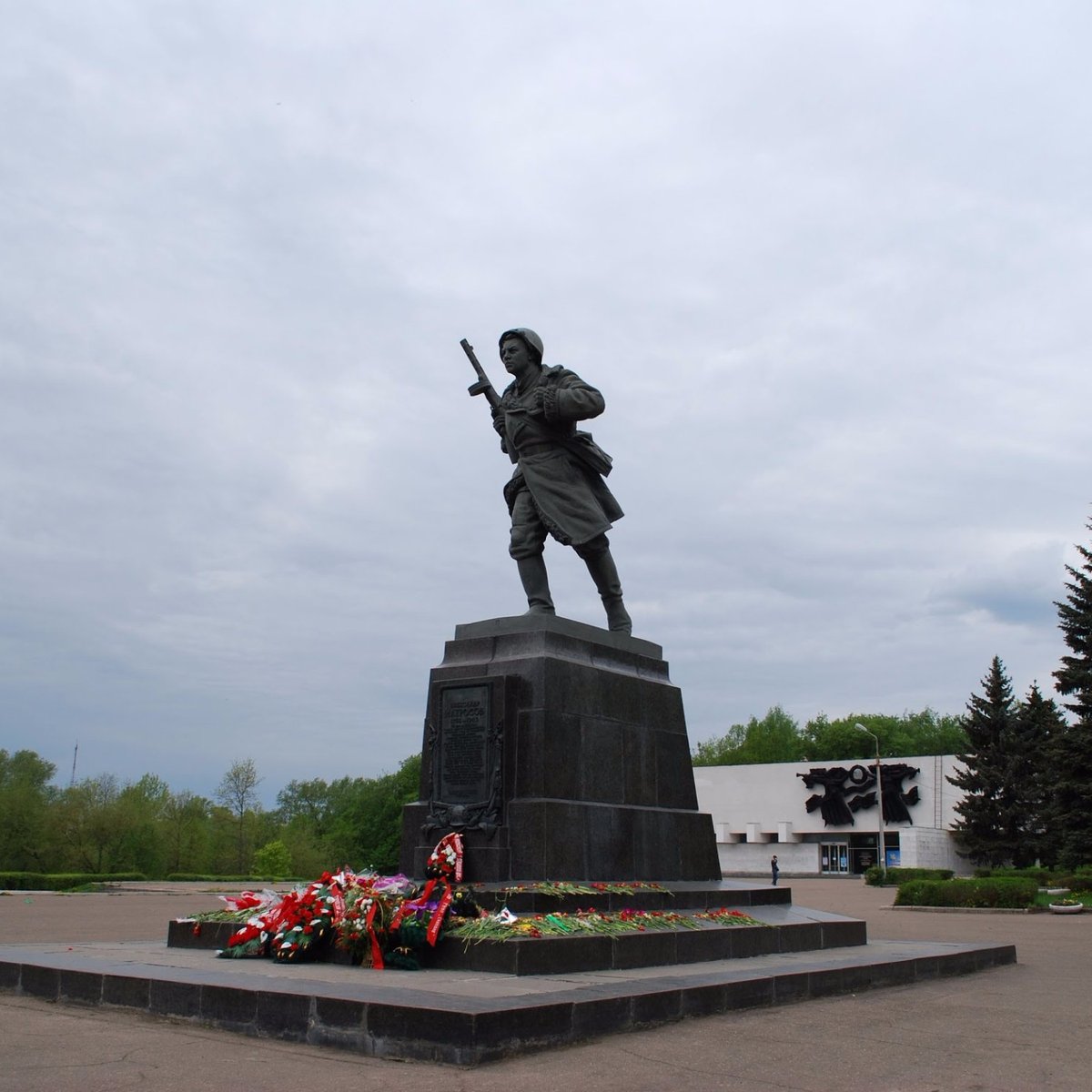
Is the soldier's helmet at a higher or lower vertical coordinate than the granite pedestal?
higher

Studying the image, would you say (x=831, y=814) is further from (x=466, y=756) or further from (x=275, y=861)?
(x=466, y=756)

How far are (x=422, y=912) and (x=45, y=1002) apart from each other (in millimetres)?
2274

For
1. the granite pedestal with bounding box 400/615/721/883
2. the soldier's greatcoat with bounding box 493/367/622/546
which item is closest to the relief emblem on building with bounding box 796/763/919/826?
the granite pedestal with bounding box 400/615/721/883

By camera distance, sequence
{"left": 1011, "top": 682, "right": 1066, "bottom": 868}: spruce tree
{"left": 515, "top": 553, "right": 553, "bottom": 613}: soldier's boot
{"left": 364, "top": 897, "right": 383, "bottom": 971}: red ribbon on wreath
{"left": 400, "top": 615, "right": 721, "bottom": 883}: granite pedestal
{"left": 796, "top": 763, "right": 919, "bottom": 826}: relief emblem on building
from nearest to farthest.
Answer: {"left": 364, "top": 897, "right": 383, "bottom": 971}: red ribbon on wreath < {"left": 400, "top": 615, "right": 721, "bottom": 883}: granite pedestal < {"left": 515, "top": 553, "right": 553, "bottom": 613}: soldier's boot < {"left": 1011, "top": 682, "right": 1066, "bottom": 868}: spruce tree < {"left": 796, "top": 763, "right": 919, "bottom": 826}: relief emblem on building

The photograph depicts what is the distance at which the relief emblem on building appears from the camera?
4591 centimetres

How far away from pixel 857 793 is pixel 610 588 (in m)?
39.3

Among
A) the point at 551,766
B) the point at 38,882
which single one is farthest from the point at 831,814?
the point at 551,766

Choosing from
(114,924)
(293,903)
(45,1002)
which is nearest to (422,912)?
(293,903)

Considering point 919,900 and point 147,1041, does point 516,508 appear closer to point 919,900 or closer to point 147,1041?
point 147,1041

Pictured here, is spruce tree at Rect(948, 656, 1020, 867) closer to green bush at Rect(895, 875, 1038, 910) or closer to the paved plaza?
green bush at Rect(895, 875, 1038, 910)

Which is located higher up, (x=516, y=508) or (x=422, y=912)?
(x=516, y=508)

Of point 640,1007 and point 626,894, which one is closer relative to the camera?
point 640,1007

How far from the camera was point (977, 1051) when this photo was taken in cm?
564

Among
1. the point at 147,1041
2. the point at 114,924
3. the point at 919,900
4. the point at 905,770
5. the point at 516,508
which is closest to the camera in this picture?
the point at 147,1041
